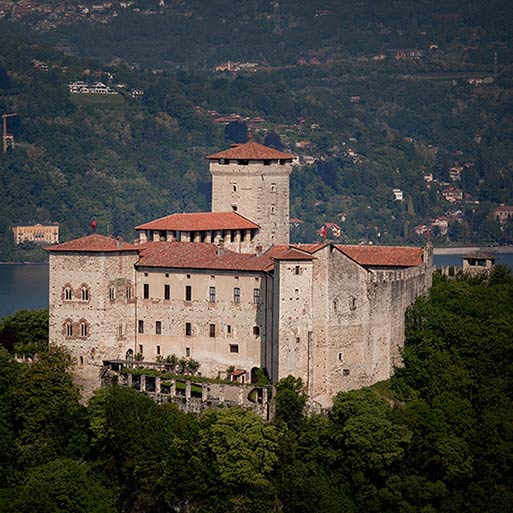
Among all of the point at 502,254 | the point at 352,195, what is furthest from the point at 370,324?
the point at 352,195

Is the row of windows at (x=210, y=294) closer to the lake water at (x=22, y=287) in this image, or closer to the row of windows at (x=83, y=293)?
the row of windows at (x=83, y=293)

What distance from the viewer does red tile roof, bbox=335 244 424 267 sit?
55938 mm

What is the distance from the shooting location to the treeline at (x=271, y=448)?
48.3 meters

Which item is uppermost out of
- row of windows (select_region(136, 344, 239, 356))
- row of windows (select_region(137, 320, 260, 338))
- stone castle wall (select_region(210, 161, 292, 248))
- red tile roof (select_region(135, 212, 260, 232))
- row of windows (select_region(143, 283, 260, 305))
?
stone castle wall (select_region(210, 161, 292, 248))

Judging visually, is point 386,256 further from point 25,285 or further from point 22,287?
point 25,285

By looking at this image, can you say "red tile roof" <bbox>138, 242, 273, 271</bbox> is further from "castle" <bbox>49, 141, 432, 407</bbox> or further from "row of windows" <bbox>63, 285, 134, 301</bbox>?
"row of windows" <bbox>63, 285, 134, 301</bbox>

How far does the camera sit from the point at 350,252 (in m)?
56.1

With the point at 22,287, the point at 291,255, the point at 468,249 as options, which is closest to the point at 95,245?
A: the point at 291,255

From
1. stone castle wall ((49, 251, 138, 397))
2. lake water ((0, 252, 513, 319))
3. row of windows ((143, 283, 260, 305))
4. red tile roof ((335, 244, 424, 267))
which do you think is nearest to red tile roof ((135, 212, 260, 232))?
row of windows ((143, 283, 260, 305))

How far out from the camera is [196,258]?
53.4m

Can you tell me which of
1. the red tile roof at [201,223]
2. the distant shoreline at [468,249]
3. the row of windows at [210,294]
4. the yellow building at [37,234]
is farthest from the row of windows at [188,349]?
the distant shoreline at [468,249]

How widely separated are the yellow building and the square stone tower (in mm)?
90122

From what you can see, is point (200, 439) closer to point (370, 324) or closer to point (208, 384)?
point (208, 384)

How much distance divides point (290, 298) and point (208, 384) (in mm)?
3184
